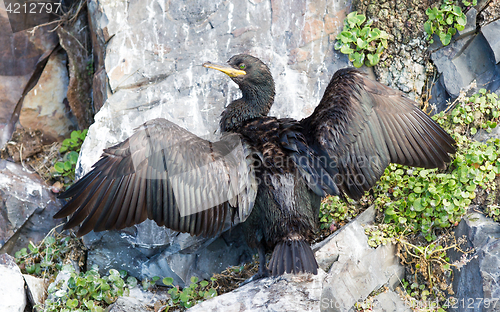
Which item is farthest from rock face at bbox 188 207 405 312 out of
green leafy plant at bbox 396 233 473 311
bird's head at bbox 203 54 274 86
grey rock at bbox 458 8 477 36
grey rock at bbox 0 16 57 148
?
grey rock at bbox 0 16 57 148

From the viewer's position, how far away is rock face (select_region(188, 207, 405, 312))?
3.14 metres

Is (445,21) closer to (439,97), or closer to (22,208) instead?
(439,97)

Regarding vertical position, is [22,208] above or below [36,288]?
above

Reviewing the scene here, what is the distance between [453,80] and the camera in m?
4.35

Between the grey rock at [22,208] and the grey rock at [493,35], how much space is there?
4.30 meters

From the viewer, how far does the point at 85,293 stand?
3.74 metres

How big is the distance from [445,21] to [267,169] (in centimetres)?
234

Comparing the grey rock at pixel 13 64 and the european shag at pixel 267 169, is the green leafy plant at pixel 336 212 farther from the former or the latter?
the grey rock at pixel 13 64

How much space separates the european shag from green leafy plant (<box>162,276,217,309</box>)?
20.6 inches

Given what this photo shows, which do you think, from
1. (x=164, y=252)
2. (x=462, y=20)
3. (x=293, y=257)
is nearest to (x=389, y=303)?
(x=293, y=257)

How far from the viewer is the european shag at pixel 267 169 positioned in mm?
3365

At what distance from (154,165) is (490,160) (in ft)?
8.72

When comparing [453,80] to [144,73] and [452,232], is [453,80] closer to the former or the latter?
[452,232]

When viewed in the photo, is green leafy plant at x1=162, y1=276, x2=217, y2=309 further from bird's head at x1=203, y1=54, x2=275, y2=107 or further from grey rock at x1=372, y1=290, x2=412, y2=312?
bird's head at x1=203, y1=54, x2=275, y2=107
